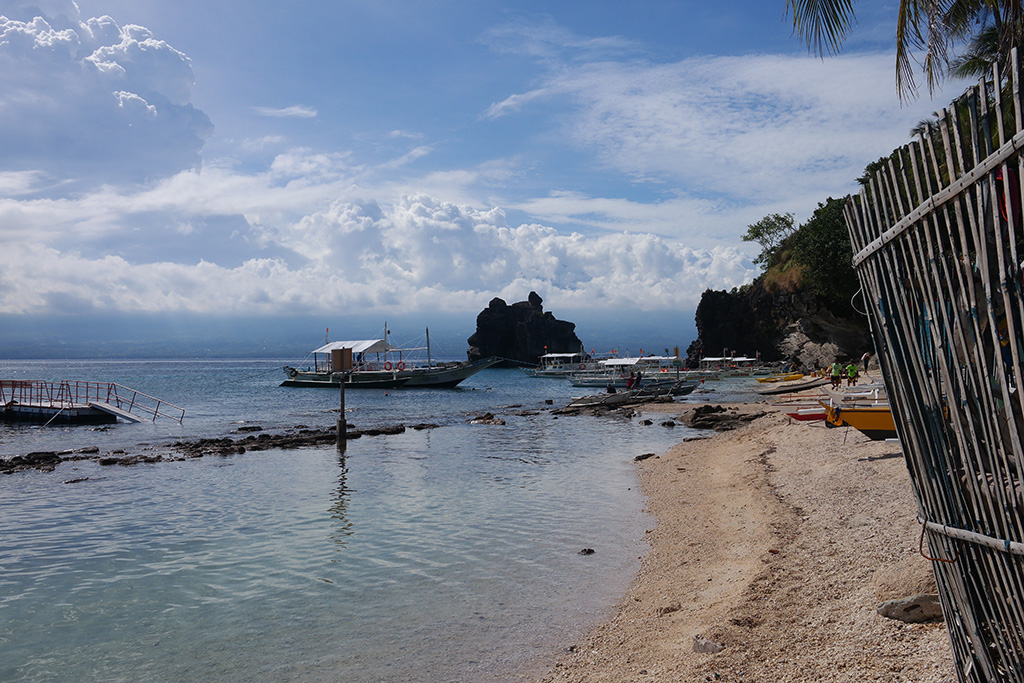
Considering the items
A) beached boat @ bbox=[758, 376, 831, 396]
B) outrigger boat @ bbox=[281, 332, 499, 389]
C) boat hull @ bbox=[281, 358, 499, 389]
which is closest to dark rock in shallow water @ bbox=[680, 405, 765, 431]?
beached boat @ bbox=[758, 376, 831, 396]

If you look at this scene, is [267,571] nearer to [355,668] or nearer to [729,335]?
[355,668]

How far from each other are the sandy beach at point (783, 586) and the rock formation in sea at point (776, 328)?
1726 inches

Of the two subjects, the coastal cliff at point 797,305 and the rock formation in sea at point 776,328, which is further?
the rock formation in sea at point 776,328

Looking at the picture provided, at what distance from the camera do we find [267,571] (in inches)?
468

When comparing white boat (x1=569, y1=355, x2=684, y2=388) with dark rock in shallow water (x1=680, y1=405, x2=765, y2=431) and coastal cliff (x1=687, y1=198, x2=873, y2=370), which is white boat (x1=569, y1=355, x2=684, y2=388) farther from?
dark rock in shallow water (x1=680, y1=405, x2=765, y2=431)

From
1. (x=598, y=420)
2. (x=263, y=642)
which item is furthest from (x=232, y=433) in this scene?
(x=263, y=642)

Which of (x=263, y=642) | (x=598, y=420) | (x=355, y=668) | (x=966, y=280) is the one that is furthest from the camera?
(x=598, y=420)

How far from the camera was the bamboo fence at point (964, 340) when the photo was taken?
308 centimetres

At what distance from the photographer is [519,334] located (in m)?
138

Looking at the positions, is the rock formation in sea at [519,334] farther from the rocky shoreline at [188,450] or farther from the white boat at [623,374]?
the rocky shoreline at [188,450]

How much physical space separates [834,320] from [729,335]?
45.6 metres

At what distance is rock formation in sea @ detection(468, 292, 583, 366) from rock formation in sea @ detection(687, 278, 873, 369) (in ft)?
114

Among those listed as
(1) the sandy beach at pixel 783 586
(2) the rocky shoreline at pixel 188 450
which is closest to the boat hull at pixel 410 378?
(2) the rocky shoreline at pixel 188 450

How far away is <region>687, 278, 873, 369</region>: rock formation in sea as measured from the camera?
58.2m
